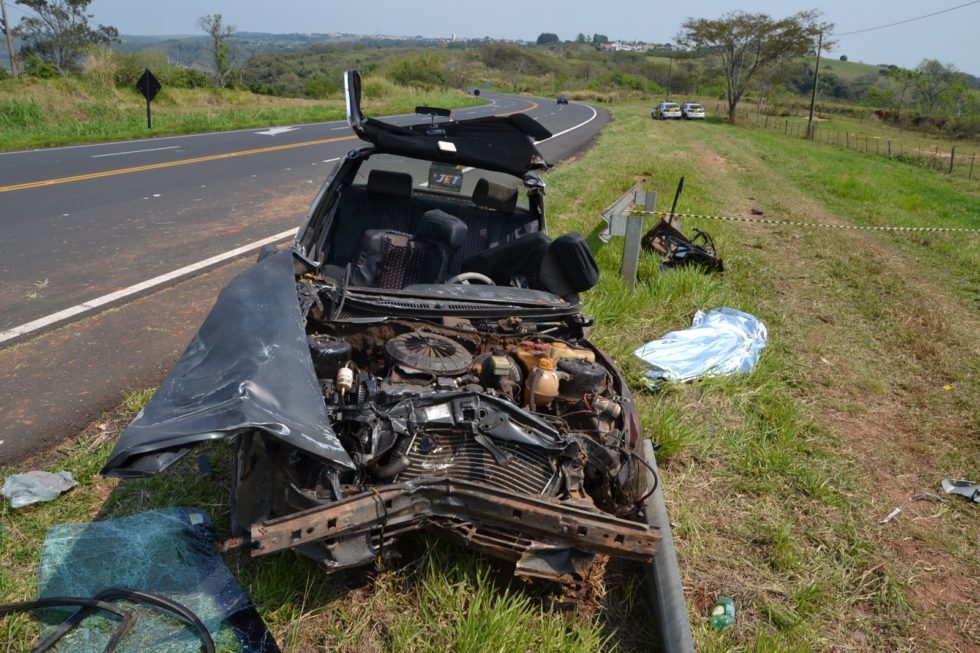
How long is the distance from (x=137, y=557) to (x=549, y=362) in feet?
6.78

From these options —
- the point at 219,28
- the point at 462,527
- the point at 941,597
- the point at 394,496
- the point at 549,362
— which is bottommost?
the point at 941,597

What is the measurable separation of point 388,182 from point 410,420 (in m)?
2.81

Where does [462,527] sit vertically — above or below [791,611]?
above

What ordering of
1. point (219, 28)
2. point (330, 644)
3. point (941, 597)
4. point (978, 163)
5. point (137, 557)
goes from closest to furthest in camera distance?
point (330, 644) → point (137, 557) → point (941, 597) → point (978, 163) → point (219, 28)

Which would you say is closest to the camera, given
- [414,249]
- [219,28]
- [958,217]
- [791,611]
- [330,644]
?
[330,644]

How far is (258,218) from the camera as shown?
32.1ft

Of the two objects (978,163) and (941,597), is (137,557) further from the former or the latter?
(978,163)

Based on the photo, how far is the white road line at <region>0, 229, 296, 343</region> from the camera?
546 centimetres

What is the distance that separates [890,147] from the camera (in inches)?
1248

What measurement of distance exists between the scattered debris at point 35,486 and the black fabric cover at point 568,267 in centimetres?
292

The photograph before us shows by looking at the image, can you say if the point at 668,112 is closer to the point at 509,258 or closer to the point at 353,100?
the point at 353,100

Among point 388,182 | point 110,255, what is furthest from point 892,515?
point 110,255

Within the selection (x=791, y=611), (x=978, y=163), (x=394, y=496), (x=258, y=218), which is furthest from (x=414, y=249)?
(x=978, y=163)

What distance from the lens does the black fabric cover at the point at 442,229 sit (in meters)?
4.75
